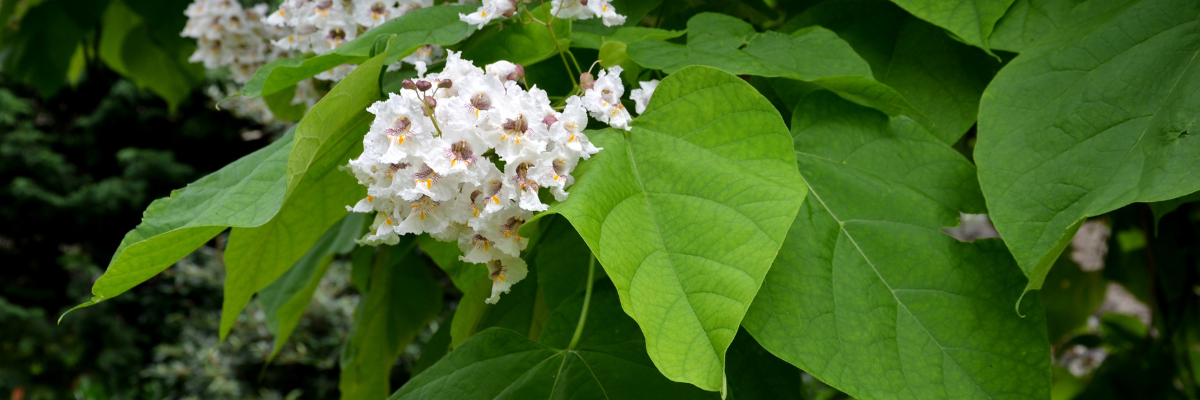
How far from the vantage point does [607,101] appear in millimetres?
785

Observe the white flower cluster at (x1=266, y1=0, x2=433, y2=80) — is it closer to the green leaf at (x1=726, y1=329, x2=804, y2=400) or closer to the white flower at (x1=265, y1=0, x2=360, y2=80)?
the white flower at (x1=265, y1=0, x2=360, y2=80)

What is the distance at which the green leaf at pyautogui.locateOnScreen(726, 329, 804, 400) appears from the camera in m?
0.85

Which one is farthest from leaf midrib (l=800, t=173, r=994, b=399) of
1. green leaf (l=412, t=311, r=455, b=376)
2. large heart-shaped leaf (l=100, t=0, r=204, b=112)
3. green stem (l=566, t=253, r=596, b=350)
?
large heart-shaped leaf (l=100, t=0, r=204, b=112)

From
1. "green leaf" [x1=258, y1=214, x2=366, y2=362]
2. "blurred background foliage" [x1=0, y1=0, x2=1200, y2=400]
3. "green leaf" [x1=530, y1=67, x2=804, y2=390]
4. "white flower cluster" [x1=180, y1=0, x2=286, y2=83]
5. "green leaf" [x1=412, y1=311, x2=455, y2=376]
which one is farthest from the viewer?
"blurred background foliage" [x1=0, y1=0, x2=1200, y2=400]

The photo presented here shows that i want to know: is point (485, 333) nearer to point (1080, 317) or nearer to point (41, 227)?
point (1080, 317)

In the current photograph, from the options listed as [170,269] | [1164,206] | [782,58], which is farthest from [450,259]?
[170,269]

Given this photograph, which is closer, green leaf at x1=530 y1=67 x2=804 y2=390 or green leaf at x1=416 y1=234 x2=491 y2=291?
green leaf at x1=530 y1=67 x2=804 y2=390

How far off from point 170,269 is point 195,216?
4.59m

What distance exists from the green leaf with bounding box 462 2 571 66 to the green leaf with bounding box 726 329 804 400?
373 mm

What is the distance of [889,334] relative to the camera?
74 cm

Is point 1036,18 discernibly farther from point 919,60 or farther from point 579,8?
point 579,8

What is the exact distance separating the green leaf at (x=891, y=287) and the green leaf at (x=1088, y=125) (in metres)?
0.07

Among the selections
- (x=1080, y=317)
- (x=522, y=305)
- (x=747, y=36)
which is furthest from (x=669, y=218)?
(x=1080, y=317)

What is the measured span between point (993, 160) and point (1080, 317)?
2.11 metres
